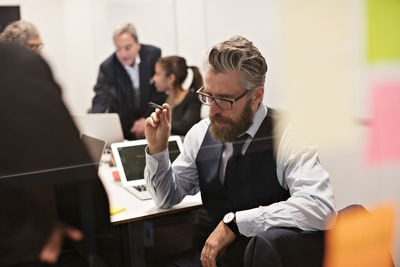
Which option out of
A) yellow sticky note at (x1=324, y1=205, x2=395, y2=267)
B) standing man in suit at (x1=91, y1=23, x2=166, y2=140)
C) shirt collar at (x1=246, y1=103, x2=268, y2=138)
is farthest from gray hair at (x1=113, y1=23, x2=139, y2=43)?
yellow sticky note at (x1=324, y1=205, x2=395, y2=267)

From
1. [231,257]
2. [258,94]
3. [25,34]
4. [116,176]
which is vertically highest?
[25,34]

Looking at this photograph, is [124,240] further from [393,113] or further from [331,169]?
[393,113]

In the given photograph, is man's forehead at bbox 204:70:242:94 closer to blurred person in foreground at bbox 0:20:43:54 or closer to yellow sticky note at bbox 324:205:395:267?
blurred person in foreground at bbox 0:20:43:54

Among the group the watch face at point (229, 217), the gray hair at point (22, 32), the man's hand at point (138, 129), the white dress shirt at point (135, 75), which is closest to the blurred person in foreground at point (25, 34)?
the gray hair at point (22, 32)

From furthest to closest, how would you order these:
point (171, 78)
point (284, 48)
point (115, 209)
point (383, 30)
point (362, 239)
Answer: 1. point (383, 30)
2. point (362, 239)
3. point (284, 48)
4. point (171, 78)
5. point (115, 209)

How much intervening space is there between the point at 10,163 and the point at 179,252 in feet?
2.44

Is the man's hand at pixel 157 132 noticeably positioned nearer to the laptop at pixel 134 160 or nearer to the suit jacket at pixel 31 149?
the laptop at pixel 134 160

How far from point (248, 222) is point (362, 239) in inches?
29.9

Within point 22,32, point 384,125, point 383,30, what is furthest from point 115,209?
point 383,30

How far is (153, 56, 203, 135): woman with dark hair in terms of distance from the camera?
168cm

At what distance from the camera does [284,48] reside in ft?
6.29

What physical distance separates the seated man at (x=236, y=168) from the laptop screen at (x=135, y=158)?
41 mm

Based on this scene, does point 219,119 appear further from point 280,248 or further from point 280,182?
point 280,248

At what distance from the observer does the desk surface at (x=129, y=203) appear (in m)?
1.50
